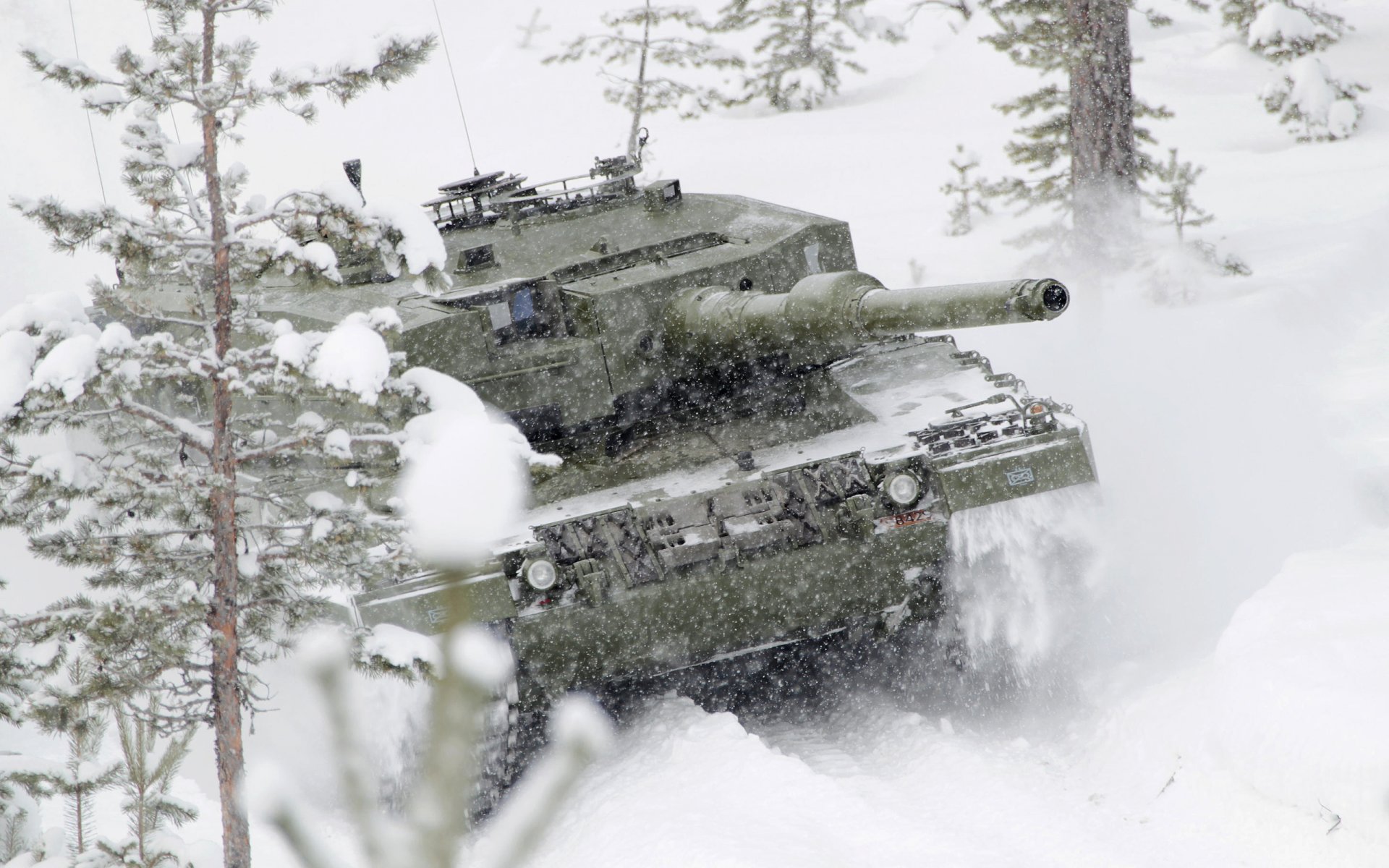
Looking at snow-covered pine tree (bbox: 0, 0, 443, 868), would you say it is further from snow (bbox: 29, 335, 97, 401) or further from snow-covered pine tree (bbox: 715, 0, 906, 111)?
snow-covered pine tree (bbox: 715, 0, 906, 111)

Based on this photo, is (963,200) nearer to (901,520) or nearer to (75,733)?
(901,520)

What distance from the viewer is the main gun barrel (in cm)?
569

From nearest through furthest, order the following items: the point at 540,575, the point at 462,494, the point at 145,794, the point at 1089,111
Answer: the point at 462,494, the point at 145,794, the point at 540,575, the point at 1089,111

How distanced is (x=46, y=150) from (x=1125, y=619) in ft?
64.0

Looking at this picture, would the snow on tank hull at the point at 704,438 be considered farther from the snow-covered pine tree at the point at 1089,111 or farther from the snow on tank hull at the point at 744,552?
the snow-covered pine tree at the point at 1089,111

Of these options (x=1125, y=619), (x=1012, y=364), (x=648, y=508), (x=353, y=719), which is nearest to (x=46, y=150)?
(x=1012, y=364)

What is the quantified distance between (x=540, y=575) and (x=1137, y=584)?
400 centimetres

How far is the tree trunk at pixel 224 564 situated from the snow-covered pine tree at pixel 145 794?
172 mm

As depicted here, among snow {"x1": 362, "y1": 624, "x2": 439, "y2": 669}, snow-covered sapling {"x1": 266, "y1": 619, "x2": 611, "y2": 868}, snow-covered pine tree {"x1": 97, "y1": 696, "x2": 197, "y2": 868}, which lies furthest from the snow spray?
snow-covered sapling {"x1": 266, "y1": 619, "x2": 611, "y2": 868}

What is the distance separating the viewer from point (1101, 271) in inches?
639

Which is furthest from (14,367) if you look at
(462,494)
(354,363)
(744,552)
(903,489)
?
(903,489)

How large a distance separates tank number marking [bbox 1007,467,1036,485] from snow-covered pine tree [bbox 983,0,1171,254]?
9359mm

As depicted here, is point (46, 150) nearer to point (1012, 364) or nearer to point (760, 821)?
point (1012, 364)

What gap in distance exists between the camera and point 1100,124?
15539 mm
